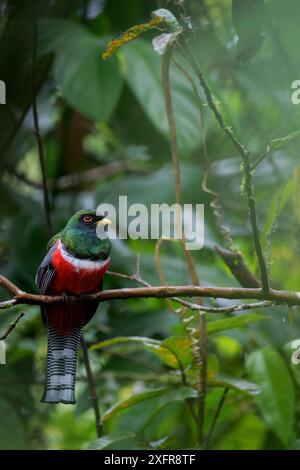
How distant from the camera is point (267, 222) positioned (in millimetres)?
1218

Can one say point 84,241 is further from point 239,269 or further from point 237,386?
point 237,386

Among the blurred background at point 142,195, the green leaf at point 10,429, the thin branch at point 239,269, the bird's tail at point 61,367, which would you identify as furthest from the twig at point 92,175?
the bird's tail at point 61,367

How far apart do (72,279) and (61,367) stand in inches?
4.5

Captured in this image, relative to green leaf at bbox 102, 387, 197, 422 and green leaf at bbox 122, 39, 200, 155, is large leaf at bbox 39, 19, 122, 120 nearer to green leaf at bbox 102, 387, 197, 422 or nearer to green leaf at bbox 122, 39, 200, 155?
green leaf at bbox 122, 39, 200, 155

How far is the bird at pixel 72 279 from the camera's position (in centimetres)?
98

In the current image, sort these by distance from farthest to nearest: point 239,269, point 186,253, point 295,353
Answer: point 295,353, point 186,253, point 239,269

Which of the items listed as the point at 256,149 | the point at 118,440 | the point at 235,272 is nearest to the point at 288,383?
the point at 118,440

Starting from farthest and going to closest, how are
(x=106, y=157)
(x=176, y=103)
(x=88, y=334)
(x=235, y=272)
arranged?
1. (x=106, y=157)
2. (x=88, y=334)
3. (x=176, y=103)
4. (x=235, y=272)

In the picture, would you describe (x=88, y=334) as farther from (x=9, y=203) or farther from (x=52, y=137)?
(x=52, y=137)

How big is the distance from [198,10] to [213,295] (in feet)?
3.21

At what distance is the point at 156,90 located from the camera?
5.70ft

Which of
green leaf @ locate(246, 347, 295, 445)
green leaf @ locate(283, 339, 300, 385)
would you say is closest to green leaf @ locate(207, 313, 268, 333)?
green leaf @ locate(283, 339, 300, 385)

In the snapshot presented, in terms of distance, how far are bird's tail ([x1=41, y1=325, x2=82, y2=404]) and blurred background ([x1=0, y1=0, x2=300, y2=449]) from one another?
0.33m

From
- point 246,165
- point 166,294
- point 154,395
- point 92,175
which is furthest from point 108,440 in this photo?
point 92,175
